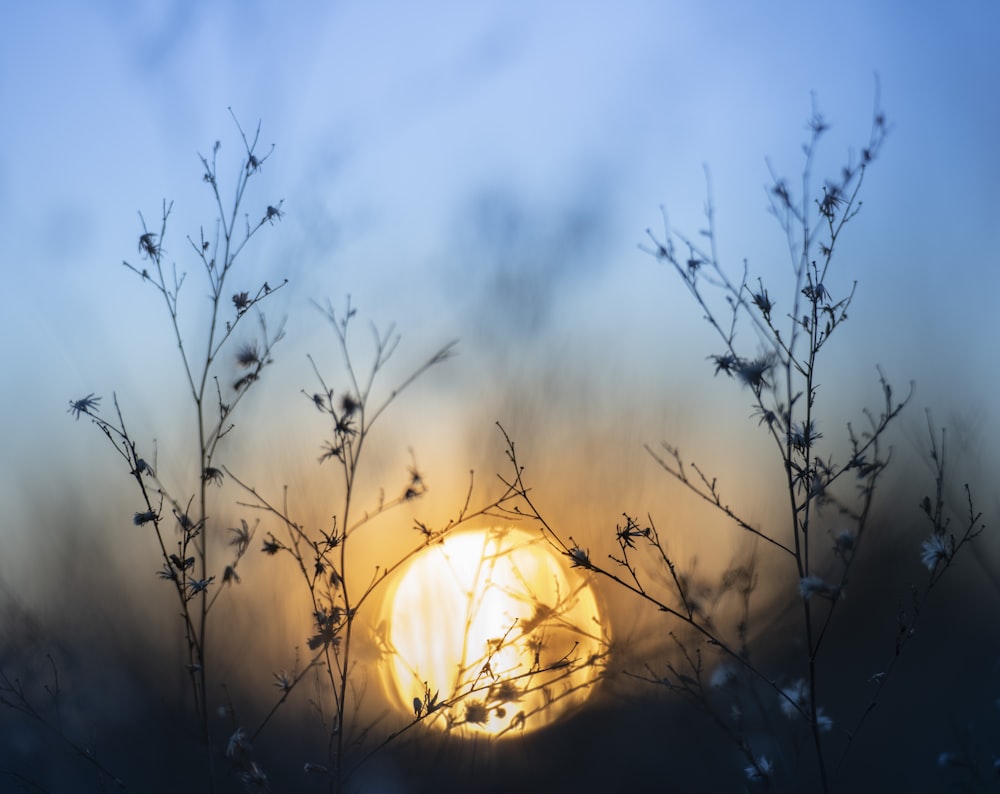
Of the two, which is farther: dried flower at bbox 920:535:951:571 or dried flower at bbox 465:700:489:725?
dried flower at bbox 465:700:489:725

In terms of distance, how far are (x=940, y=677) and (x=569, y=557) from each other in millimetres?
8162

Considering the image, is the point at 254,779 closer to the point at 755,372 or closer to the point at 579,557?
the point at 579,557

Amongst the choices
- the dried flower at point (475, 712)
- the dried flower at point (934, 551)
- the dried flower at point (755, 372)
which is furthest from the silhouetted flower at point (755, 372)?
the dried flower at point (475, 712)

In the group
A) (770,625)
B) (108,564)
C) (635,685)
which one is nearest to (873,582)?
(770,625)

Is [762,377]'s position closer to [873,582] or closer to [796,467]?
[796,467]

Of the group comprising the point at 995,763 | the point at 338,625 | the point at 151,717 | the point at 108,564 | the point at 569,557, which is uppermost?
the point at 108,564

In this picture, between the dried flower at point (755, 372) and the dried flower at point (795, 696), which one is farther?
the dried flower at point (795, 696)

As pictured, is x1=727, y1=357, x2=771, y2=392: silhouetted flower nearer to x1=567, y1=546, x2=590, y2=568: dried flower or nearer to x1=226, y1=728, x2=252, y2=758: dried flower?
x1=567, y1=546, x2=590, y2=568: dried flower

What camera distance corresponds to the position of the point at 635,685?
5.52 m

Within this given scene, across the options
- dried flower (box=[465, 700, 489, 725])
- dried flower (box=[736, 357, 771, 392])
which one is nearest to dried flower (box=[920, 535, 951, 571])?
dried flower (box=[736, 357, 771, 392])

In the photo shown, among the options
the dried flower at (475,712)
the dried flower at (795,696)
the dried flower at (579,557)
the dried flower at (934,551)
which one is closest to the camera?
the dried flower at (579,557)

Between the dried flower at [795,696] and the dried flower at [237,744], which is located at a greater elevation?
the dried flower at [237,744]

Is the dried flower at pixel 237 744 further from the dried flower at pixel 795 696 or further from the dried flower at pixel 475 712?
the dried flower at pixel 795 696

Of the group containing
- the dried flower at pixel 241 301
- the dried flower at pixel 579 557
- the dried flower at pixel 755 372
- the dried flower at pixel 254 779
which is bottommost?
the dried flower at pixel 254 779
